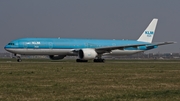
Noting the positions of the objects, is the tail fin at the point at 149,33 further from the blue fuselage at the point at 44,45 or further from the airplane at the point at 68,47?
the blue fuselage at the point at 44,45

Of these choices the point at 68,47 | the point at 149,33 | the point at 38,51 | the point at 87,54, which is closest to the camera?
the point at 38,51

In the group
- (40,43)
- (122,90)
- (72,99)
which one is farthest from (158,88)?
(40,43)

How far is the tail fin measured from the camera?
72.9 m

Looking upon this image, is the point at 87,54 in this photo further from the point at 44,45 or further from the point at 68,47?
the point at 44,45

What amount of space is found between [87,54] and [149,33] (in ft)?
66.5

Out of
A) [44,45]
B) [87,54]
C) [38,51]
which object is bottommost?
[87,54]

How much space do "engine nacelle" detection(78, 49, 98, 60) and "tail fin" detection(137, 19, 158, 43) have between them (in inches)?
669

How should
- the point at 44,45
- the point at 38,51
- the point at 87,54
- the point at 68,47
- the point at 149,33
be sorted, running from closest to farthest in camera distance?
the point at 44,45 → the point at 38,51 → the point at 87,54 → the point at 68,47 → the point at 149,33

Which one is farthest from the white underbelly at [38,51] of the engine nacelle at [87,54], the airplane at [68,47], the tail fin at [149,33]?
the tail fin at [149,33]

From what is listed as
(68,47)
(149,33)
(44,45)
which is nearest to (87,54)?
(68,47)

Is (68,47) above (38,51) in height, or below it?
above

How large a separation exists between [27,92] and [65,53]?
4261 cm

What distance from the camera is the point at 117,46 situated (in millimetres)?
59562

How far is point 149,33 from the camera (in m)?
73.6
